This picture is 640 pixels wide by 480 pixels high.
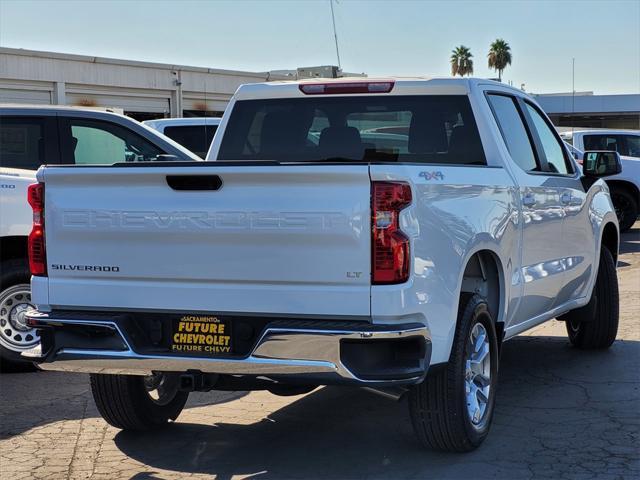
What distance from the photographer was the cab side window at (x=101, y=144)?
8562 millimetres

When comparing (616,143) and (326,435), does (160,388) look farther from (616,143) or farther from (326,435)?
(616,143)

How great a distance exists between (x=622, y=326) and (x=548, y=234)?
3.04 metres

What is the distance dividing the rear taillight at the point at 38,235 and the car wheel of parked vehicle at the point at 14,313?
269cm

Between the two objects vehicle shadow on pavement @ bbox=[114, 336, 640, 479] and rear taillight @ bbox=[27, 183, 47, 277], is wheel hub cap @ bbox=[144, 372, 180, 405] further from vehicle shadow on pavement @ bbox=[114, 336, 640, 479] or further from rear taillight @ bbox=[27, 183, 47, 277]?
rear taillight @ bbox=[27, 183, 47, 277]

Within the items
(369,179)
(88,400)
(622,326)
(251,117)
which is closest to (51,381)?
(88,400)

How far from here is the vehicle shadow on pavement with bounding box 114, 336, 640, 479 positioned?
5.17m

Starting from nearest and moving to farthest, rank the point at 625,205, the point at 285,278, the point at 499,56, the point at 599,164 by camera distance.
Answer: the point at 285,278, the point at 599,164, the point at 625,205, the point at 499,56

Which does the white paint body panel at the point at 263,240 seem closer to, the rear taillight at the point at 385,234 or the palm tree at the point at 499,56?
the rear taillight at the point at 385,234

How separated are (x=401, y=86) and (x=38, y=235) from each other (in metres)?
2.47

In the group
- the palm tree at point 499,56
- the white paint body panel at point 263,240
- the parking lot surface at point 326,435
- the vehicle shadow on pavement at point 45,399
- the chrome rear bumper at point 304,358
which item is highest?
the palm tree at point 499,56

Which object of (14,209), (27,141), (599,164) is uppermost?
(27,141)

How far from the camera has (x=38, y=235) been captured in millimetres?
5102

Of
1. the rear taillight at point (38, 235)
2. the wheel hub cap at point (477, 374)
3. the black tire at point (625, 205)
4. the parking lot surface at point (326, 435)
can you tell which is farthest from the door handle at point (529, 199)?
the black tire at point (625, 205)

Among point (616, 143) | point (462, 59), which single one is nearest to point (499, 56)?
point (462, 59)
